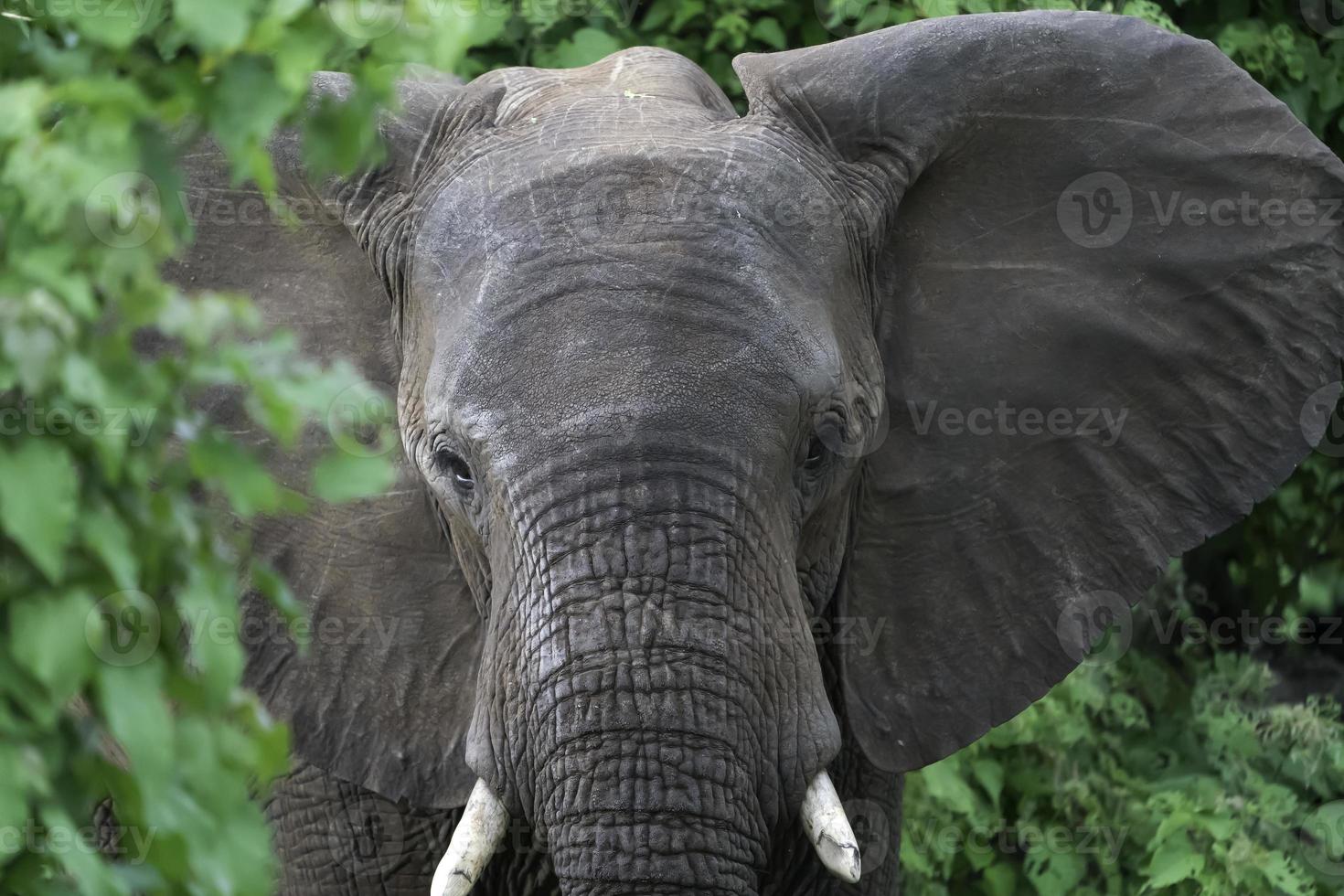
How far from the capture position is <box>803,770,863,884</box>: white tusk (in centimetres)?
323

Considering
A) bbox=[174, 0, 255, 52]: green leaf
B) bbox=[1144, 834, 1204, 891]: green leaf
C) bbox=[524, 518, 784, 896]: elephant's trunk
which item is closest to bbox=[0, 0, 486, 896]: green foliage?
bbox=[174, 0, 255, 52]: green leaf

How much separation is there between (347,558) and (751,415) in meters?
0.96

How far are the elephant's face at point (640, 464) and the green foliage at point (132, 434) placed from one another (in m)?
1.25

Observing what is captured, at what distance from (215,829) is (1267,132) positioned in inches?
104

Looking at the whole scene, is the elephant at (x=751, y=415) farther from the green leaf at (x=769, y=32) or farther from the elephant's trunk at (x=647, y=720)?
the green leaf at (x=769, y=32)

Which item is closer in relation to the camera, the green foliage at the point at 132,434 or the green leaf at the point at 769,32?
the green foliage at the point at 132,434

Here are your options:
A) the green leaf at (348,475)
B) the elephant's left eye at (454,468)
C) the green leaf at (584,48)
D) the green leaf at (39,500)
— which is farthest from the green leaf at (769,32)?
the green leaf at (39,500)

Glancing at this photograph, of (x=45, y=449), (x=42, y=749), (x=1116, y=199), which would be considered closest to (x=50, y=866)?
(x=42, y=749)

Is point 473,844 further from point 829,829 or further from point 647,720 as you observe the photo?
point 829,829

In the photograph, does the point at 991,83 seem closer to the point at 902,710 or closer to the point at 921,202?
the point at 921,202

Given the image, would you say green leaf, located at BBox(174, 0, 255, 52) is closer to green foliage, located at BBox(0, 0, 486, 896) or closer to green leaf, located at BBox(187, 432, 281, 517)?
green foliage, located at BBox(0, 0, 486, 896)

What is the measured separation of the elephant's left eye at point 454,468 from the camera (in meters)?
3.35

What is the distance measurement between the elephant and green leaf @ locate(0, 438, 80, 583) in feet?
4.80

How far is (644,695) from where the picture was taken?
3064mm
